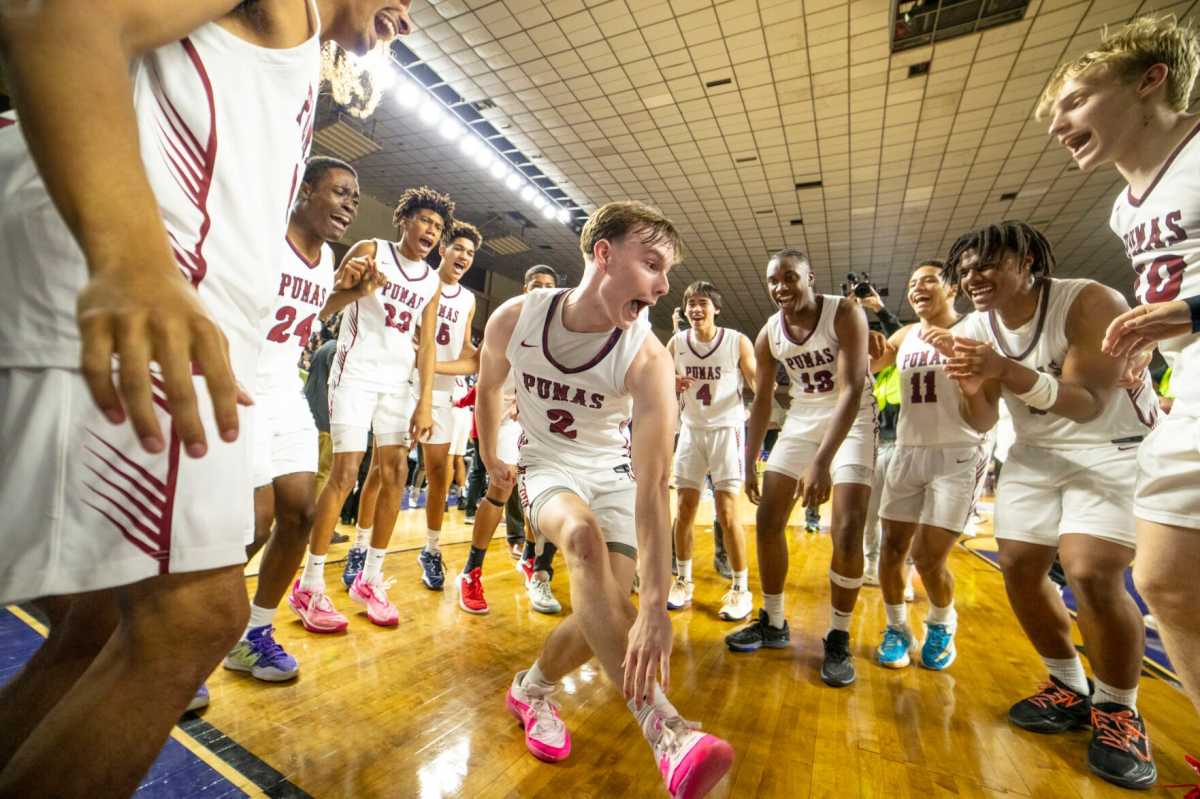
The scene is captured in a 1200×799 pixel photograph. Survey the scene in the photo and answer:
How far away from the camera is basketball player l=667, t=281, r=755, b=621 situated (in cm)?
368

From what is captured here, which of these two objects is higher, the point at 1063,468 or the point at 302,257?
the point at 302,257

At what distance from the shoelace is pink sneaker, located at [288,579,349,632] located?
3.33 meters

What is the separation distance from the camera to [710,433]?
4129 mm

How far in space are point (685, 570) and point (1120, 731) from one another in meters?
2.35

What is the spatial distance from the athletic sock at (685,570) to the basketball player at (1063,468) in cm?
198

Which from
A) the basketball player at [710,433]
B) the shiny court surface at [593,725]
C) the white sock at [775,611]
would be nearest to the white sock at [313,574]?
the shiny court surface at [593,725]

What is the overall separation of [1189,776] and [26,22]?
12.0ft

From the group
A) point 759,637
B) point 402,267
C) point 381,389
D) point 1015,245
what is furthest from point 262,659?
point 1015,245

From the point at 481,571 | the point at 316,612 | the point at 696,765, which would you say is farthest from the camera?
the point at 481,571

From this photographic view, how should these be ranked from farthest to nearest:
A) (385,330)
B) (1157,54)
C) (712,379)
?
(712,379), (385,330), (1157,54)

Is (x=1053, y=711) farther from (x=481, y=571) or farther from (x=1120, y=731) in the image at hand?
(x=481, y=571)

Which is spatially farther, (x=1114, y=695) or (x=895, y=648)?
(x=895, y=648)

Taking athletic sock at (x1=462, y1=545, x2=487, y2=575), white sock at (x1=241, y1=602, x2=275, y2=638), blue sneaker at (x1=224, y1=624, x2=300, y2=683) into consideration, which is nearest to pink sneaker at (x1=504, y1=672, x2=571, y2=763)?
blue sneaker at (x1=224, y1=624, x2=300, y2=683)

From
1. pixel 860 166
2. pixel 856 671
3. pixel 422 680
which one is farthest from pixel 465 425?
pixel 860 166
